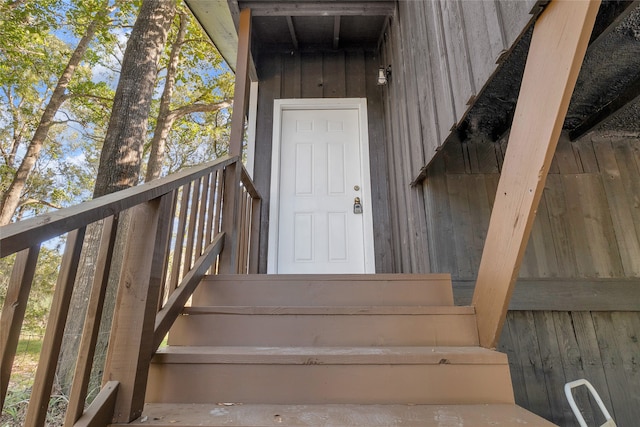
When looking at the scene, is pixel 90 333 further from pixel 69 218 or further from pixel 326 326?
pixel 326 326

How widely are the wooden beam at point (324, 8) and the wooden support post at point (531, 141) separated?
2.07 metres

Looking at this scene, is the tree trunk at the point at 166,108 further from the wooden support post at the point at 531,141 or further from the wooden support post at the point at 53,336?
the wooden support post at the point at 531,141

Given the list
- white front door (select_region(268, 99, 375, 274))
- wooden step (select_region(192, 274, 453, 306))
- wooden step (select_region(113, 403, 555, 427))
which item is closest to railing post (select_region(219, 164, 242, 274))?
wooden step (select_region(192, 274, 453, 306))

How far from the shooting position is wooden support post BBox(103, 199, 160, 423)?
3.41ft

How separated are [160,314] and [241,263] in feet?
4.06

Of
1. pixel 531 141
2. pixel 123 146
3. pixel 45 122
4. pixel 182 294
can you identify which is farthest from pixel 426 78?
pixel 45 122

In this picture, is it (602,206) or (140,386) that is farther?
(602,206)

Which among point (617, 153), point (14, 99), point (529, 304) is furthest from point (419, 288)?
point (14, 99)

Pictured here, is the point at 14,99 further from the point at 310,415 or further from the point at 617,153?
the point at 617,153

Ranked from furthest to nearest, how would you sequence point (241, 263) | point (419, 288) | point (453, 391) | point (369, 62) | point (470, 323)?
1. point (369, 62)
2. point (241, 263)
3. point (419, 288)
4. point (470, 323)
5. point (453, 391)

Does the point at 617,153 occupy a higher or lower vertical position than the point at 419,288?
higher

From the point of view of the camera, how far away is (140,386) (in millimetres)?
1071

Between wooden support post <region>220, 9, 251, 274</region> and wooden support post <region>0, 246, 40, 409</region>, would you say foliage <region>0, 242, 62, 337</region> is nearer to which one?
wooden support post <region>220, 9, 251, 274</region>

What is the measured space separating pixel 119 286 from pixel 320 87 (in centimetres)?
294
